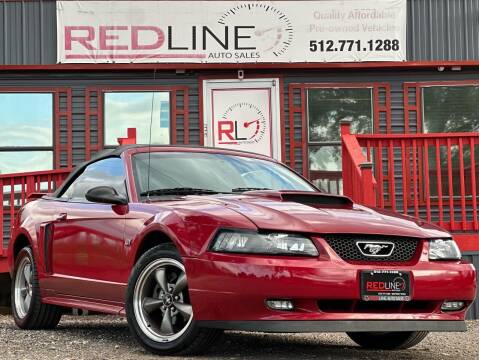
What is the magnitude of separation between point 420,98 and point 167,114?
418cm

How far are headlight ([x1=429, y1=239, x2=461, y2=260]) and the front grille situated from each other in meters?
0.13

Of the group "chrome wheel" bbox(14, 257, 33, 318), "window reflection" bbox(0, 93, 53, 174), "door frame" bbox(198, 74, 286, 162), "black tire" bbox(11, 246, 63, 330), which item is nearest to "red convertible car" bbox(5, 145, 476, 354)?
"black tire" bbox(11, 246, 63, 330)

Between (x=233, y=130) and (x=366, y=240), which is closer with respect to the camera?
(x=366, y=240)

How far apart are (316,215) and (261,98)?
9130 mm

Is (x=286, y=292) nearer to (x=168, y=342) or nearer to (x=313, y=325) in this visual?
(x=313, y=325)

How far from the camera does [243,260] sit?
5.21 metres

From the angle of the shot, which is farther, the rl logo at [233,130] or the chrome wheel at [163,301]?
the rl logo at [233,130]

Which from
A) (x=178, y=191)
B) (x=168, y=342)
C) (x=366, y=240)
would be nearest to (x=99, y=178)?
(x=178, y=191)

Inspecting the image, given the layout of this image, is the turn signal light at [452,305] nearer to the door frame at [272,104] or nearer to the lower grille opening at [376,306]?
the lower grille opening at [376,306]

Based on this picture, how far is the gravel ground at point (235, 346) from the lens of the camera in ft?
19.8

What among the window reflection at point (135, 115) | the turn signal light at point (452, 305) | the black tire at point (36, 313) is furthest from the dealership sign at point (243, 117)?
the turn signal light at point (452, 305)

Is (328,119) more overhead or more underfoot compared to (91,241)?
more overhead

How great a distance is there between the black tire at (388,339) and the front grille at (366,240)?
107 cm

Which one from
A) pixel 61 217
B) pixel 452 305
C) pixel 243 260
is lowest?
pixel 452 305
